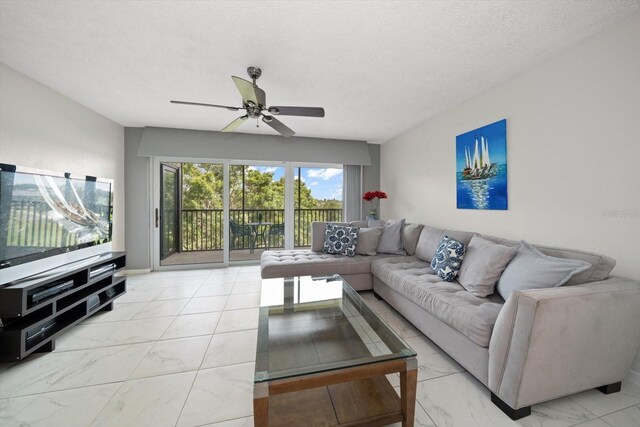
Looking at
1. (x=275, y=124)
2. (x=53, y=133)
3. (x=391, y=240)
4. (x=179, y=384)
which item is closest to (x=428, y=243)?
(x=391, y=240)

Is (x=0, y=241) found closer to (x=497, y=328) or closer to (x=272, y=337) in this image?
(x=272, y=337)

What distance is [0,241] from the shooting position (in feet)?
5.86

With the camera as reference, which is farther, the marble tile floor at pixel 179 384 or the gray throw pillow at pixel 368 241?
the gray throw pillow at pixel 368 241

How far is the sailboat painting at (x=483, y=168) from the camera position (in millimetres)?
2510

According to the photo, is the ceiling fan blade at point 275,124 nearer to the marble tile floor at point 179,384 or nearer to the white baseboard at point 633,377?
the marble tile floor at point 179,384

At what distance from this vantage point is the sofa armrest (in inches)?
50.9

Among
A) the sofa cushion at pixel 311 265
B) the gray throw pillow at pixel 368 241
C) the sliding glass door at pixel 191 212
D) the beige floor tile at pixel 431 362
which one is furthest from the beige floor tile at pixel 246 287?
the beige floor tile at pixel 431 362

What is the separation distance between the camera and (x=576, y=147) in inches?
75.9

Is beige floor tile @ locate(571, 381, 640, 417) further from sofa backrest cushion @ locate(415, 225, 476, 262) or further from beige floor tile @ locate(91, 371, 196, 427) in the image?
beige floor tile @ locate(91, 371, 196, 427)

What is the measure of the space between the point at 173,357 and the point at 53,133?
2.66m

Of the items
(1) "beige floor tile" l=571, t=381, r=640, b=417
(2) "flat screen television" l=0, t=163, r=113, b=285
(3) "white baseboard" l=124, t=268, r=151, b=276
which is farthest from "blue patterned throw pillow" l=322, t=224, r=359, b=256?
(3) "white baseboard" l=124, t=268, r=151, b=276

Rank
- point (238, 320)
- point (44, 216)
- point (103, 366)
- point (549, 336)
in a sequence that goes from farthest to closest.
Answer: point (238, 320) → point (44, 216) → point (103, 366) → point (549, 336)

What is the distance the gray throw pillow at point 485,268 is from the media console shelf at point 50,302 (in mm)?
3245

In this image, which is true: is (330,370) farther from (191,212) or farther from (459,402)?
(191,212)
